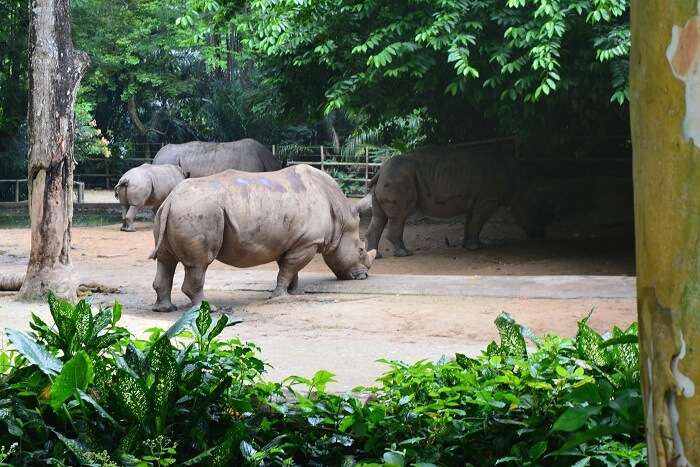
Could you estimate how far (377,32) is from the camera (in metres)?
12.3

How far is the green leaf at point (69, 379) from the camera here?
333cm

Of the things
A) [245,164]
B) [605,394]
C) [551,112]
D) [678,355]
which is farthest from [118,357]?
[245,164]

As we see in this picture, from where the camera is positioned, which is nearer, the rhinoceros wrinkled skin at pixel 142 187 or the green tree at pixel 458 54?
the green tree at pixel 458 54

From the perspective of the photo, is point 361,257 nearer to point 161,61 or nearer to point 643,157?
point 643,157

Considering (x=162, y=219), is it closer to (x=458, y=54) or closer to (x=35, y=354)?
(x=458, y=54)

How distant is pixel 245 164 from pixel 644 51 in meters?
20.4

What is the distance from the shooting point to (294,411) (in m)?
3.60

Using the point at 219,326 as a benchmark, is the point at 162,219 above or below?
above

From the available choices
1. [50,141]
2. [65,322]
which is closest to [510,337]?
[65,322]

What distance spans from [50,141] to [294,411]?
251 inches

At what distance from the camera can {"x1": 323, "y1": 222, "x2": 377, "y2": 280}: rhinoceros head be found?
36.4ft

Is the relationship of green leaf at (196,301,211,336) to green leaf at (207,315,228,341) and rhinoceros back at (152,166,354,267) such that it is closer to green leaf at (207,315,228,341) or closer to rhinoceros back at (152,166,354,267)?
green leaf at (207,315,228,341)

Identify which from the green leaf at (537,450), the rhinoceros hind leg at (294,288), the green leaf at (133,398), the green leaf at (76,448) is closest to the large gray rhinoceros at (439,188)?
the rhinoceros hind leg at (294,288)

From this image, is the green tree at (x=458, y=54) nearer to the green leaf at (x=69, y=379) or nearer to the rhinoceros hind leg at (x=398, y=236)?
the rhinoceros hind leg at (x=398, y=236)
